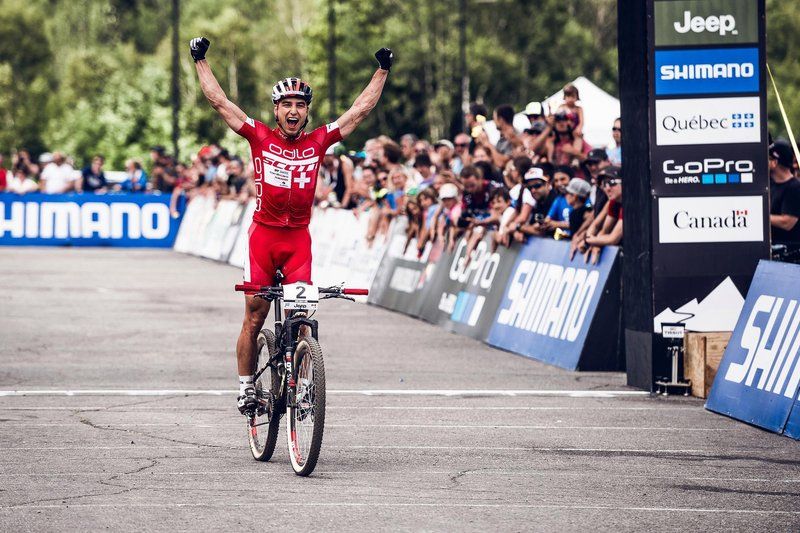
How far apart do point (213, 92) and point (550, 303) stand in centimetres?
646

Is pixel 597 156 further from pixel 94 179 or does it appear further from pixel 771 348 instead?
pixel 94 179

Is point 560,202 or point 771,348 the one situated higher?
point 560,202

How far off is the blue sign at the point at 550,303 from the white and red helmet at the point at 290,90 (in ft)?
18.1

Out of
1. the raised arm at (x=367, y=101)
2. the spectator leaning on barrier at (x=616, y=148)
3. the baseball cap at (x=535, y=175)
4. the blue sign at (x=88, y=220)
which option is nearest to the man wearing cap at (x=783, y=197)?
the spectator leaning on barrier at (x=616, y=148)

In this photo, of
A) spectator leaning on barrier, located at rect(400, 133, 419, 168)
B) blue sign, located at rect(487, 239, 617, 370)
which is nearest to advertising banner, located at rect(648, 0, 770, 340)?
blue sign, located at rect(487, 239, 617, 370)

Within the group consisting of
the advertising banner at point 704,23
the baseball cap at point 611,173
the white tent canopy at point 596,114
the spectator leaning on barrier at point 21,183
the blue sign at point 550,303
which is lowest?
the blue sign at point 550,303

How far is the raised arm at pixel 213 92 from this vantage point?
9.22 m

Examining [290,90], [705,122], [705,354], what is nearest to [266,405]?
[290,90]

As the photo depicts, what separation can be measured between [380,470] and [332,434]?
4.96ft

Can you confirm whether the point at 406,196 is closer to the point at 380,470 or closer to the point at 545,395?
the point at 545,395

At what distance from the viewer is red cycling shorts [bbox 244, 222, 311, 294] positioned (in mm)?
9289

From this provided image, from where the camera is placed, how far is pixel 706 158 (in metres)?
12.6

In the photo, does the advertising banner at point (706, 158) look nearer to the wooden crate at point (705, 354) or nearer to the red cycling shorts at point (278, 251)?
the wooden crate at point (705, 354)

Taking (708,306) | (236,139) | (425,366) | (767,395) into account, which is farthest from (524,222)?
(236,139)
